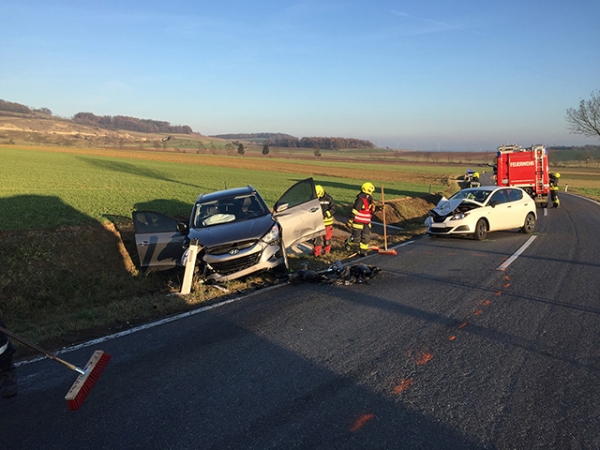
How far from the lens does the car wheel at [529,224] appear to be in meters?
14.7

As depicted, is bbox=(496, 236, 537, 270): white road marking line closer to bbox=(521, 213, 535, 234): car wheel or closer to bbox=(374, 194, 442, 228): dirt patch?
bbox=(521, 213, 535, 234): car wheel

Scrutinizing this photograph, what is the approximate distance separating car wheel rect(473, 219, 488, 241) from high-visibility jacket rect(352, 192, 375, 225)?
3.72m

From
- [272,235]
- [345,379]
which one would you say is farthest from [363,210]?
[345,379]

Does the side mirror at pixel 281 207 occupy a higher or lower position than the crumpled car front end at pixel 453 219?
higher

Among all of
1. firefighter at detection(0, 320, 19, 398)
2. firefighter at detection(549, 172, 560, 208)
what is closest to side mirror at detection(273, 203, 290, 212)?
firefighter at detection(0, 320, 19, 398)

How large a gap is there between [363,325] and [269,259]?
9.07 ft

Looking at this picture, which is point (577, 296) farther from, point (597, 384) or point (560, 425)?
point (560, 425)

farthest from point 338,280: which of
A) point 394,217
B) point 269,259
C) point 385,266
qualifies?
point 394,217

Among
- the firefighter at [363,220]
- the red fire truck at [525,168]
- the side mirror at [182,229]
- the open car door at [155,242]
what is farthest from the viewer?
the red fire truck at [525,168]

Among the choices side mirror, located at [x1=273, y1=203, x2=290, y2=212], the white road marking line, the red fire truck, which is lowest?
the white road marking line

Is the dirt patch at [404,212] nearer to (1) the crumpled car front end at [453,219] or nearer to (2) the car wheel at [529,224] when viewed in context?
(1) the crumpled car front end at [453,219]

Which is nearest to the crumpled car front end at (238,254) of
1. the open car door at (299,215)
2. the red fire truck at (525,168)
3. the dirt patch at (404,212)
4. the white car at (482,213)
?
the open car door at (299,215)

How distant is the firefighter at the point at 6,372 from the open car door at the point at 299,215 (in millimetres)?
5432

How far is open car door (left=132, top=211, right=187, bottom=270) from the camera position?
9.66 metres
